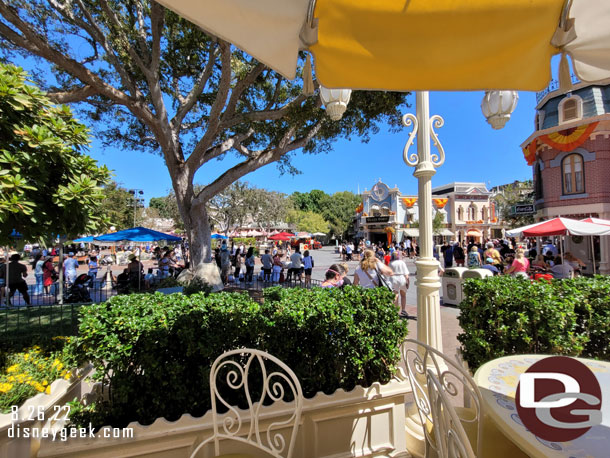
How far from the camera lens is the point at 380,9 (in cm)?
133

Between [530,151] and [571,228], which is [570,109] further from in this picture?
[571,228]

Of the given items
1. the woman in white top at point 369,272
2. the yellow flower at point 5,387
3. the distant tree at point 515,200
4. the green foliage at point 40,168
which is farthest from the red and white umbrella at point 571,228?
the distant tree at point 515,200

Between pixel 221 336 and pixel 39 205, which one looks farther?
pixel 39 205

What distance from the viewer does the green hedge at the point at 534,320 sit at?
10.1 feet

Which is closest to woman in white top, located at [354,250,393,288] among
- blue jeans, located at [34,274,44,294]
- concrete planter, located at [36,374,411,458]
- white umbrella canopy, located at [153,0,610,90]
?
concrete planter, located at [36,374,411,458]

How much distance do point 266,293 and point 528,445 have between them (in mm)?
2405

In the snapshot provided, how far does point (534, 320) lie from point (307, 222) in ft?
160

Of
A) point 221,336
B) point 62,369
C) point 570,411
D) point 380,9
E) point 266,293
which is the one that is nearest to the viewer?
point 380,9

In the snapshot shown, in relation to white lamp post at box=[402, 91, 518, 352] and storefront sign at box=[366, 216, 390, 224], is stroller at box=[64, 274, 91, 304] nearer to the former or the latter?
white lamp post at box=[402, 91, 518, 352]

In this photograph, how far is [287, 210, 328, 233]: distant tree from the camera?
168ft

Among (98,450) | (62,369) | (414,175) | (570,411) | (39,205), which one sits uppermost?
(414,175)

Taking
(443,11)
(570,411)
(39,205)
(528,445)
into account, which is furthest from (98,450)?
(443,11)

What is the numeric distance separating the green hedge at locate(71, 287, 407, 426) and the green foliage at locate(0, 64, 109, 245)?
1.18 metres

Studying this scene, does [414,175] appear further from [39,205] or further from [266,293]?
[39,205]
